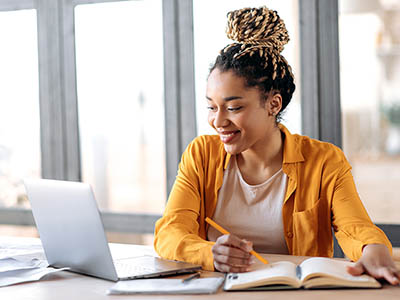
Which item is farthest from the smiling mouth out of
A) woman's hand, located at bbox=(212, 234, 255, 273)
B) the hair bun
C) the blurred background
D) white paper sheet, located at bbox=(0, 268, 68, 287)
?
the blurred background

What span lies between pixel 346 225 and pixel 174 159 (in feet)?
4.40

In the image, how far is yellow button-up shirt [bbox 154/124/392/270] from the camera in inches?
67.6

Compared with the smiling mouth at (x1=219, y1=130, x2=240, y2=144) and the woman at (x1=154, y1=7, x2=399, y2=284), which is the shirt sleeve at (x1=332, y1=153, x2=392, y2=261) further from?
the smiling mouth at (x1=219, y1=130, x2=240, y2=144)

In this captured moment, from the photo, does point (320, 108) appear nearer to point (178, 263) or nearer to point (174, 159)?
point (174, 159)

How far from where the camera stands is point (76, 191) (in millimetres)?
1319

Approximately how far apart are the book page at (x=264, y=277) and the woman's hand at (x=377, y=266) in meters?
0.16

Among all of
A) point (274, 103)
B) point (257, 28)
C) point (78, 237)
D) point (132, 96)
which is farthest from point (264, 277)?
point (132, 96)

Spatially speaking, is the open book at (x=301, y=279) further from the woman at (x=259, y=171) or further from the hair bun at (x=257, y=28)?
the hair bun at (x=257, y=28)

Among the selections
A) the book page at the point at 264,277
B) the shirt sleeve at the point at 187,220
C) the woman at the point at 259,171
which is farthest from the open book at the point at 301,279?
the woman at the point at 259,171

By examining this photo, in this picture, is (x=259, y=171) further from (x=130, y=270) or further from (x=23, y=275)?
(x=23, y=275)

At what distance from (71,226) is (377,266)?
0.84 m

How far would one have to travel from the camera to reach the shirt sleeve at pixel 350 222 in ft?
5.07

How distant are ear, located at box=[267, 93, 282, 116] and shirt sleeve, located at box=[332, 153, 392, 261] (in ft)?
1.07

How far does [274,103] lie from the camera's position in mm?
1954
